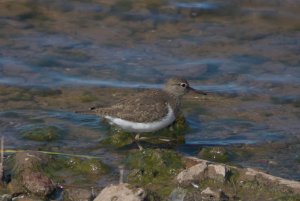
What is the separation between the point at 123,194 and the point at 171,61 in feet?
16.0

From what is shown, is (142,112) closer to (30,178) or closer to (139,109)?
(139,109)

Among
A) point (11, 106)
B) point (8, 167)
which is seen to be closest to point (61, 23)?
point (11, 106)

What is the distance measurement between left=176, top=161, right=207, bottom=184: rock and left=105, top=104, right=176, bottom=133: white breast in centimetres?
138

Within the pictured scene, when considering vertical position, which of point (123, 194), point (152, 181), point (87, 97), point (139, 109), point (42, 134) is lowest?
point (87, 97)

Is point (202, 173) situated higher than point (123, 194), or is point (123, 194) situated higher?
point (123, 194)

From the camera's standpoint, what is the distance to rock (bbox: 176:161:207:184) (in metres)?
6.62

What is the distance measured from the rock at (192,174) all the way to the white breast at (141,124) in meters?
1.38

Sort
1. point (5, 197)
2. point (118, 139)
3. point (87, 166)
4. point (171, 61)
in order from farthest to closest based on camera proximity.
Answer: point (171, 61) → point (118, 139) → point (87, 166) → point (5, 197)

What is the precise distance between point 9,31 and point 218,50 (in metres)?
3.02

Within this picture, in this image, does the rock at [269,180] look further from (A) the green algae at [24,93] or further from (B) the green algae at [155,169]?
(A) the green algae at [24,93]

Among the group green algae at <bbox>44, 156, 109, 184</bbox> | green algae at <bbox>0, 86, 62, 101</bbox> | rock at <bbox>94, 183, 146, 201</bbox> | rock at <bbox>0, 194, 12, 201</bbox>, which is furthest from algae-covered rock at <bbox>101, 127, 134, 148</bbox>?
rock at <bbox>94, 183, 146, 201</bbox>

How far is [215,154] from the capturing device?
7.73 metres

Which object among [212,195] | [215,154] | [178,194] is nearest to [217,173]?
[212,195]

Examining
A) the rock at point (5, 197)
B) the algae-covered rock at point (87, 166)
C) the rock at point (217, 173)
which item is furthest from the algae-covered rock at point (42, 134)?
the rock at point (217, 173)
